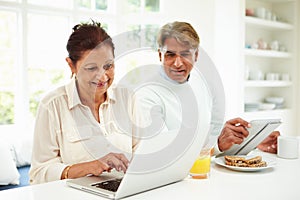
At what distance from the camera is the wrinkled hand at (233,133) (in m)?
1.45

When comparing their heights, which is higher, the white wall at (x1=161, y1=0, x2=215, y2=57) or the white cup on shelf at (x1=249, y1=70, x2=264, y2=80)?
the white wall at (x1=161, y1=0, x2=215, y2=57)

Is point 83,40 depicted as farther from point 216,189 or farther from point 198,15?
point 198,15

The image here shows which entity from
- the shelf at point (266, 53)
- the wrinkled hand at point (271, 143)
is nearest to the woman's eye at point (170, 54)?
the wrinkled hand at point (271, 143)

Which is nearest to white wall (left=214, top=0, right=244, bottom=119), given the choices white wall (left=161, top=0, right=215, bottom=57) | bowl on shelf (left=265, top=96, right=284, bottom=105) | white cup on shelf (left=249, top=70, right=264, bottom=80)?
white wall (left=161, top=0, right=215, bottom=57)

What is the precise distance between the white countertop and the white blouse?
292 millimetres

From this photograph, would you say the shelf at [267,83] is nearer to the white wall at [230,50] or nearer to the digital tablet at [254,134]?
the white wall at [230,50]

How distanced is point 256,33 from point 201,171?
3596 mm

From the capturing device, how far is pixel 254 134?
58.2 inches

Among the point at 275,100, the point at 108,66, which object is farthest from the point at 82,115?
the point at 275,100

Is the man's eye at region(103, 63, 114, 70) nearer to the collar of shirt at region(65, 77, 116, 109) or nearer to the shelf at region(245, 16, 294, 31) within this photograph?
the collar of shirt at region(65, 77, 116, 109)

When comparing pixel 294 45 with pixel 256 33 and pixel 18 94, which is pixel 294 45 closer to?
pixel 256 33

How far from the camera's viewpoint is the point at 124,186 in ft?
3.26

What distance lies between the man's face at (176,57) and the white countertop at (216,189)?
68 cm

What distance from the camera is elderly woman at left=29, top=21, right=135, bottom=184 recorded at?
1448 mm
